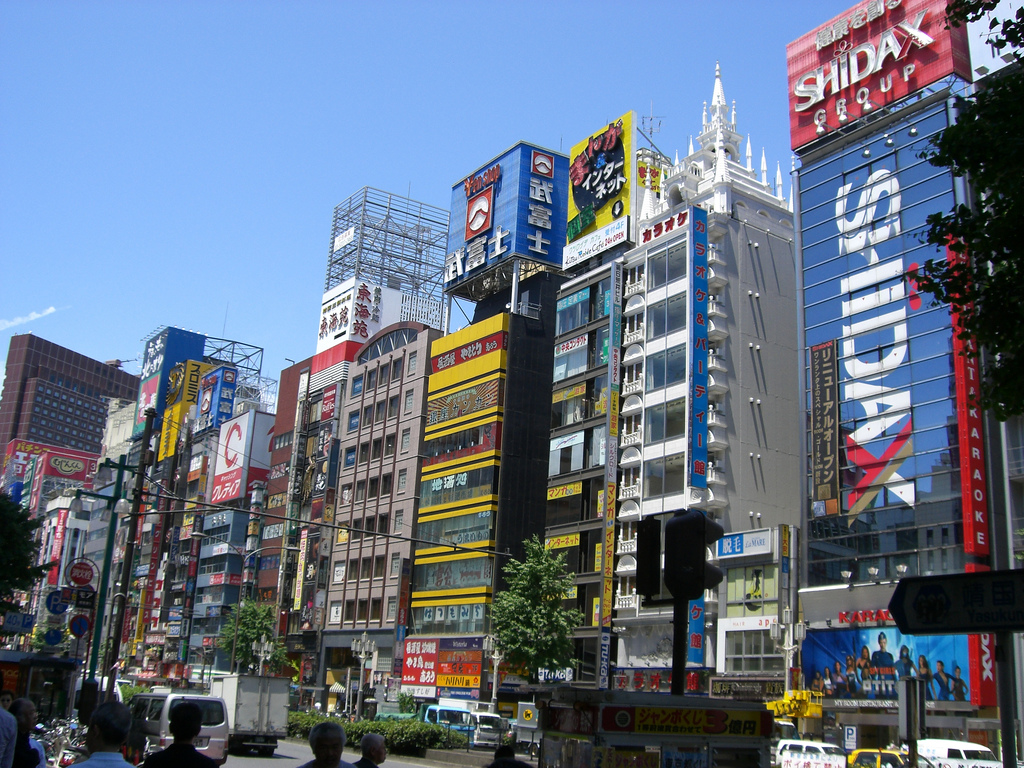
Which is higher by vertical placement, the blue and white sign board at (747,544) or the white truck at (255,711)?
the blue and white sign board at (747,544)

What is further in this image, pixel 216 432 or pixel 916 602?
pixel 216 432

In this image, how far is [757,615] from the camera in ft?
157

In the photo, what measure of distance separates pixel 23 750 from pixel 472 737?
35307 millimetres

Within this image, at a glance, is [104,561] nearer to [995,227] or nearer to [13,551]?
[13,551]

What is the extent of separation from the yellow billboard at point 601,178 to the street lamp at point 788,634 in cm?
2836

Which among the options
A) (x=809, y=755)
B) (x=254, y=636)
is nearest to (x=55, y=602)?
(x=809, y=755)

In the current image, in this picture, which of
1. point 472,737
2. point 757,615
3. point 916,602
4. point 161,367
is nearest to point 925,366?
point 757,615

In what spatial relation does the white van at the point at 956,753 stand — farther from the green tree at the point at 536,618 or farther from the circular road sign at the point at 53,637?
the circular road sign at the point at 53,637

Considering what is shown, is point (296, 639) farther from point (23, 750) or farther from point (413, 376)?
point (23, 750)

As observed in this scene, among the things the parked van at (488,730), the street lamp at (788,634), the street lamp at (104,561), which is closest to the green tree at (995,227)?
the street lamp at (104,561)

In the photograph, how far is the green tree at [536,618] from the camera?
170ft

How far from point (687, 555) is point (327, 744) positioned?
2.95 m

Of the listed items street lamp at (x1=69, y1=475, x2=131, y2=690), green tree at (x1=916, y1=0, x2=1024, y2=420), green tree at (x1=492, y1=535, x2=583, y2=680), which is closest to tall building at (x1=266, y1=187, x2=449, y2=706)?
green tree at (x1=492, y1=535, x2=583, y2=680)

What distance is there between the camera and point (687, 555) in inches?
281
